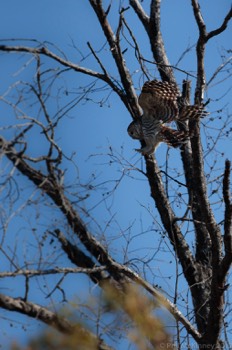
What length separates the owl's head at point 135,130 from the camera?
8.30m

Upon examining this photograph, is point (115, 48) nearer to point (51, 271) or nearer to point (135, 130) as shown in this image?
point (135, 130)

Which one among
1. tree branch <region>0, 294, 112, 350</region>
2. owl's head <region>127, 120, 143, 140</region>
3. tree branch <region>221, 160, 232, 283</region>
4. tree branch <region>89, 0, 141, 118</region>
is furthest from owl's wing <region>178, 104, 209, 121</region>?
tree branch <region>0, 294, 112, 350</region>

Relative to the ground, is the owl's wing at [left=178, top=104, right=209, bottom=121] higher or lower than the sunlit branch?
higher

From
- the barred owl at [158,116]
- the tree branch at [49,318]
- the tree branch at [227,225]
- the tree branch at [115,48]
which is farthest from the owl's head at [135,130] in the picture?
the tree branch at [49,318]

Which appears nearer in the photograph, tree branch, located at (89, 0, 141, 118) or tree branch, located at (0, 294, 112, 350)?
tree branch, located at (0, 294, 112, 350)

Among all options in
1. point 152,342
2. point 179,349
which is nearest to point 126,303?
point 152,342

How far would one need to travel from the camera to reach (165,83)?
7.96 meters

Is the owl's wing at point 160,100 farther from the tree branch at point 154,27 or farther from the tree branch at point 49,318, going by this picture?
the tree branch at point 49,318

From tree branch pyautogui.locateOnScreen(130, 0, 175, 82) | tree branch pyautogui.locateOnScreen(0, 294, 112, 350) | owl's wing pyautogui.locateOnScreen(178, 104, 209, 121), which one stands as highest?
tree branch pyautogui.locateOnScreen(130, 0, 175, 82)

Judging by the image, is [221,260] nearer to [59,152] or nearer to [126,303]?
[126,303]

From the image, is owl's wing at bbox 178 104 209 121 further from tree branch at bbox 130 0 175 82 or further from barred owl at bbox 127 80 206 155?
tree branch at bbox 130 0 175 82

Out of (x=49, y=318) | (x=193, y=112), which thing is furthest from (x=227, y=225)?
(x=49, y=318)

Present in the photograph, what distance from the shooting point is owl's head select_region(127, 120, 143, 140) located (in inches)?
327

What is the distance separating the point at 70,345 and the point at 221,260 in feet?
5.73
